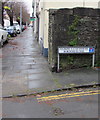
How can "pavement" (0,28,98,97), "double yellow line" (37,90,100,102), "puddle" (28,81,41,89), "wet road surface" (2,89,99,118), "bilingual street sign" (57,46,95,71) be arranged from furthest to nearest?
"bilingual street sign" (57,46,95,71), "puddle" (28,81,41,89), "pavement" (0,28,98,97), "double yellow line" (37,90,100,102), "wet road surface" (2,89,99,118)

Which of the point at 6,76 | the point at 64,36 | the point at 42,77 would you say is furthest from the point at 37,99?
the point at 64,36

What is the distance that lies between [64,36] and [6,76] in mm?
2971

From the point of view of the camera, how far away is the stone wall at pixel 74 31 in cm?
883

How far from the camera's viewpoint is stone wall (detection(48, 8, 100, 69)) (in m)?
8.83

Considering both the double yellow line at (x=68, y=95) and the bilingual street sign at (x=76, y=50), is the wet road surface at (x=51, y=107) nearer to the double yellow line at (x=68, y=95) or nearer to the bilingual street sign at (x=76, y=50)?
the double yellow line at (x=68, y=95)

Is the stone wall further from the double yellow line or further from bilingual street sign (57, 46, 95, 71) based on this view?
the double yellow line

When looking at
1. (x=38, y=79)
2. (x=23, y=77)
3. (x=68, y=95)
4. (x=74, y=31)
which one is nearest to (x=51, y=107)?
(x=68, y=95)

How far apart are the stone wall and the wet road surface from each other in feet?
9.95

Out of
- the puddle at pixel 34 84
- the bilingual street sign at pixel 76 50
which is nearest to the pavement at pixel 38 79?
the puddle at pixel 34 84

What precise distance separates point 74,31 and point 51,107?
14.9 feet

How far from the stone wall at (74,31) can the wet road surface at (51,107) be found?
303 centimetres

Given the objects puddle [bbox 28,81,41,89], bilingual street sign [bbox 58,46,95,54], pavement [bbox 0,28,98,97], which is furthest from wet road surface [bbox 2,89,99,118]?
bilingual street sign [bbox 58,46,95,54]

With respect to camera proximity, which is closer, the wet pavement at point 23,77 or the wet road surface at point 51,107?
the wet road surface at point 51,107

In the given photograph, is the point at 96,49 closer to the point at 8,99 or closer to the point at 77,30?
the point at 77,30
